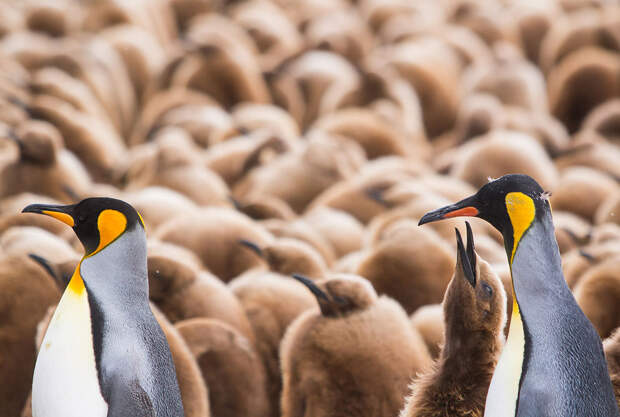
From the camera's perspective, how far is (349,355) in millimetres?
2648

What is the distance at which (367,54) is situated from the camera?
8.15 metres

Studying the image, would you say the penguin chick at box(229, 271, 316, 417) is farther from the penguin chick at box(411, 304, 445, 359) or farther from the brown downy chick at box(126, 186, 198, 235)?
the brown downy chick at box(126, 186, 198, 235)

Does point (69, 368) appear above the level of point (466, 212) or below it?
below

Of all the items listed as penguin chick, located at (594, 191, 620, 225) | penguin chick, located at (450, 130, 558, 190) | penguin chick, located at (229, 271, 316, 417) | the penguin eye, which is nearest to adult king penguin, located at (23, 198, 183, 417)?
the penguin eye

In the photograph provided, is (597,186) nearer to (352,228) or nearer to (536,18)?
(352,228)

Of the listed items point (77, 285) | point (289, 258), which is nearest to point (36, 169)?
point (289, 258)

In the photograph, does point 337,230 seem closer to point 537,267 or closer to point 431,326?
point 431,326

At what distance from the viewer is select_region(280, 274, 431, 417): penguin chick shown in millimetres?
2631

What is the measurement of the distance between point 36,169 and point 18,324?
179cm

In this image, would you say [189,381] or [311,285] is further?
[311,285]

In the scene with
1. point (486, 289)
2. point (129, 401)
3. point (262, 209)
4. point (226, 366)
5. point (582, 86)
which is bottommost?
point (582, 86)

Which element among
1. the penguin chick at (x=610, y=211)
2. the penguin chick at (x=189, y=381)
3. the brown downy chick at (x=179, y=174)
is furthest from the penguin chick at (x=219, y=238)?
the penguin chick at (x=610, y=211)

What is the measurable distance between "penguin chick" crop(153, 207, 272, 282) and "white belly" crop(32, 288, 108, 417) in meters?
1.45

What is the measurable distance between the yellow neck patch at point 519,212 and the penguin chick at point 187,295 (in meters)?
1.24
